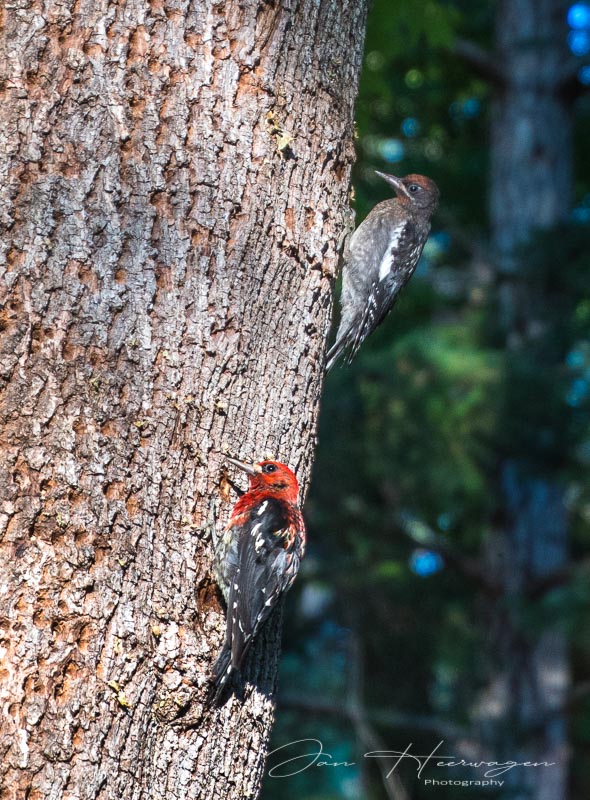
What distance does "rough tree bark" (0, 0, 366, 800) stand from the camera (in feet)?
7.11

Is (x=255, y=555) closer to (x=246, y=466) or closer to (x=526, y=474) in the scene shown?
(x=246, y=466)

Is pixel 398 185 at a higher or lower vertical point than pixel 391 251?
higher

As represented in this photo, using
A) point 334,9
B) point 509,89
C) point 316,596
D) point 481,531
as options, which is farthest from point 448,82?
point 334,9

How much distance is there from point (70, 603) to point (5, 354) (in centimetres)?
62

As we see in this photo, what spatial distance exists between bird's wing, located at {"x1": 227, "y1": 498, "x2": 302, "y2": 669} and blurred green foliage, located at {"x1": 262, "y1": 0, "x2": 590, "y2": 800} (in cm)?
521

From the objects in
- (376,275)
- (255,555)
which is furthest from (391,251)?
(255,555)

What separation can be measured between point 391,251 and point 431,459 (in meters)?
4.13

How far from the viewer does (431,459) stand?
350 inches

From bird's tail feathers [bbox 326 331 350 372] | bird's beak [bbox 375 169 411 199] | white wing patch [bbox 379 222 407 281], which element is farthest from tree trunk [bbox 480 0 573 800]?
bird's tail feathers [bbox 326 331 350 372]

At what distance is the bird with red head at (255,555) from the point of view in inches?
95.5

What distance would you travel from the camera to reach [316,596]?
588 inches

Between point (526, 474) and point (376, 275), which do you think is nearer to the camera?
point (376, 275)

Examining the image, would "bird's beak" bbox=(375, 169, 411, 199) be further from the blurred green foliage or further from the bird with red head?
the bird with red head

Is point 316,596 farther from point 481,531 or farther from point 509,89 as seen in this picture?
point 509,89
